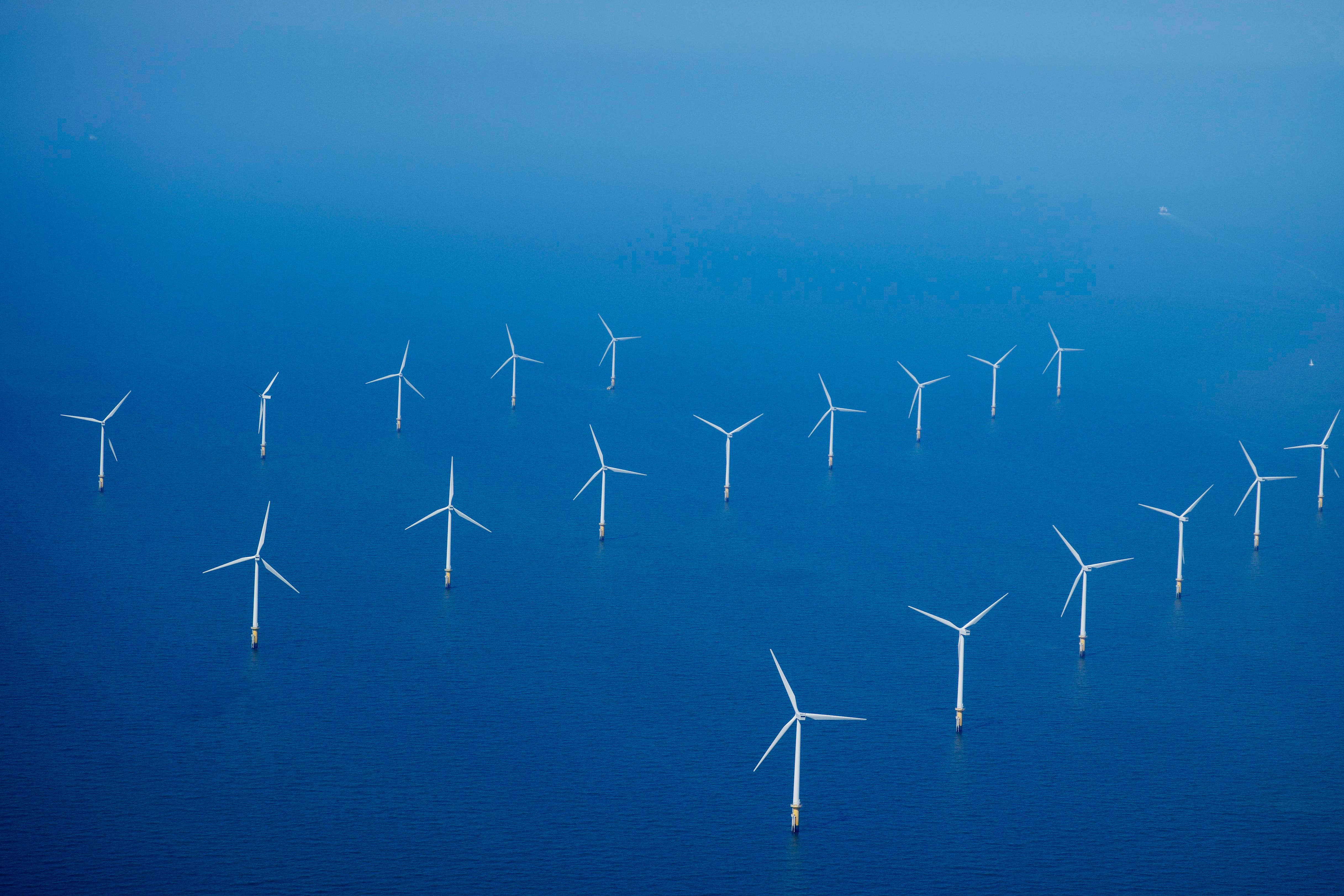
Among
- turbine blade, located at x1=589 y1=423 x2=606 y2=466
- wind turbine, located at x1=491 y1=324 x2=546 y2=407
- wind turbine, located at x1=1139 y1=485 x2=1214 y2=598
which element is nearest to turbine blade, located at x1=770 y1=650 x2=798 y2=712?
wind turbine, located at x1=1139 y1=485 x2=1214 y2=598

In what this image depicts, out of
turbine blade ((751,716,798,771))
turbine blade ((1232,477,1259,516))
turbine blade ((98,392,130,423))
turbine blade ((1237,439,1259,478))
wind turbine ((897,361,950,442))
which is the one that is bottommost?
turbine blade ((751,716,798,771))

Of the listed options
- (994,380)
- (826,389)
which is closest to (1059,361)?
(994,380)

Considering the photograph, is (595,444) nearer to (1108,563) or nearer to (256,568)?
(256,568)

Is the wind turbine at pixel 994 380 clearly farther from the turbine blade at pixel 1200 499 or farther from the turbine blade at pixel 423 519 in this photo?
the turbine blade at pixel 423 519

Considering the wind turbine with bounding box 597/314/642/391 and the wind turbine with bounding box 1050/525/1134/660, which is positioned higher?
the wind turbine with bounding box 597/314/642/391

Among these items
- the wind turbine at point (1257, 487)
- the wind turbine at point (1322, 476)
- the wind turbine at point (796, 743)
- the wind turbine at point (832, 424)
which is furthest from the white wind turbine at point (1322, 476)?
the wind turbine at point (796, 743)

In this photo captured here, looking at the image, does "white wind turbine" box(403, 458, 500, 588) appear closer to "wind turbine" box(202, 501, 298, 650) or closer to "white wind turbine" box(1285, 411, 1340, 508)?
"wind turbine" box(202, 501, 298, 650)
